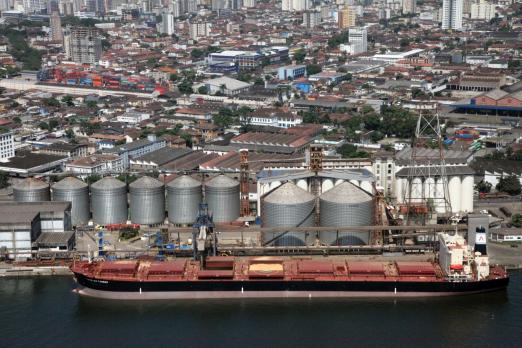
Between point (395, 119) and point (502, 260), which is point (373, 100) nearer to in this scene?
point (395, 119)

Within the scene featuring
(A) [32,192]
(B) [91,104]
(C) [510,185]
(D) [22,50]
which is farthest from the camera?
(D) [22,50]

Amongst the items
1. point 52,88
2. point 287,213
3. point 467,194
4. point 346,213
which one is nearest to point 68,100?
point 52,88

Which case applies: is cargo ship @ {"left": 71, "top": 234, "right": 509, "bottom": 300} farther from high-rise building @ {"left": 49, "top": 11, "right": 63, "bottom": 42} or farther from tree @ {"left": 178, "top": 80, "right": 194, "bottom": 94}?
high-rise building @ {"left": 49, "top": 11, "right": 63, "bottom": 42}

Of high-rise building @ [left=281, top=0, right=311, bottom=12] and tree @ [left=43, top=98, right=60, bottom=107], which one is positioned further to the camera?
high-rise building @ [left=281, top=0, right=311, bottom=12]

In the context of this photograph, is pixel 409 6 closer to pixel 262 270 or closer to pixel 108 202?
pixel 108 202

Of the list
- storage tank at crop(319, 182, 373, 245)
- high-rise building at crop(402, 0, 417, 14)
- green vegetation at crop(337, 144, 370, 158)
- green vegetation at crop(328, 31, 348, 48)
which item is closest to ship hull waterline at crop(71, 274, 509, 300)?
storage tank at crop(319, 182, 373, 245)

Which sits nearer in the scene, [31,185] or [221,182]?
[221,182]

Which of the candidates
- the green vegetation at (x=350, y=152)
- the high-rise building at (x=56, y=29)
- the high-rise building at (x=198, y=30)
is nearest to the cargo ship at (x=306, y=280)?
the green vegetation at (x=350, y=152)
